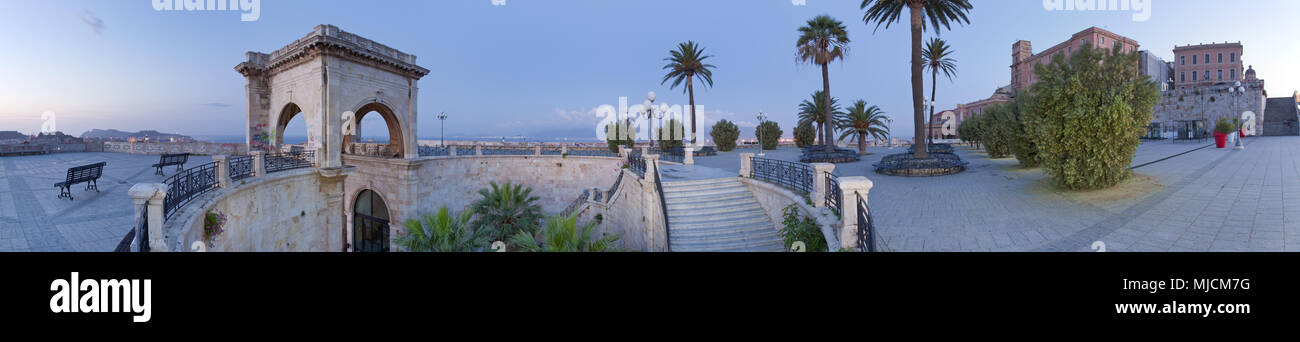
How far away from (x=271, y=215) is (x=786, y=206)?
585 inches

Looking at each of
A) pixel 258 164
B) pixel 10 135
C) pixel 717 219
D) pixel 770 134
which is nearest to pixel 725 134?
pixel 770 134

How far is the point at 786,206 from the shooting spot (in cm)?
865

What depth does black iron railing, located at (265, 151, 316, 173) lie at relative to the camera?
12.8 meters

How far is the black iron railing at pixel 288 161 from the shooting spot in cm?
1284

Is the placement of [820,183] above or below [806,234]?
above

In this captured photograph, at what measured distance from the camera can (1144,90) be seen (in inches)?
319

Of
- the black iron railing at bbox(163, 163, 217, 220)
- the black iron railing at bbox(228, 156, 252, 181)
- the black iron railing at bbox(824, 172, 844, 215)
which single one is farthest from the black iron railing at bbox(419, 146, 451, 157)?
the black iron railing at bbox(824, 172, 844, 215)

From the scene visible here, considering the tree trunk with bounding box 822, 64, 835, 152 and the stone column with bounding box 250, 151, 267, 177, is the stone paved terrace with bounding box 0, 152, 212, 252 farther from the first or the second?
the tree trunk with bounding box 822, 64, 835, 152

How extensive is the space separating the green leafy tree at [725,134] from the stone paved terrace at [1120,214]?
87.5 feet

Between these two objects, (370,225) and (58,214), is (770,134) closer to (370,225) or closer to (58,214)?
(370,225)
